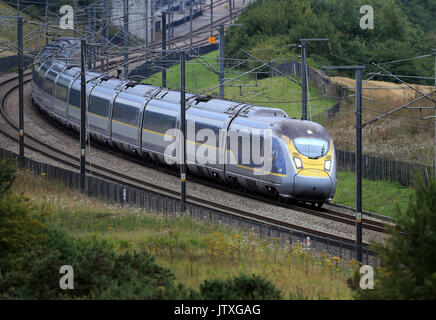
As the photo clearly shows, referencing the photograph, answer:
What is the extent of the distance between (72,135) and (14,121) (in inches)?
189

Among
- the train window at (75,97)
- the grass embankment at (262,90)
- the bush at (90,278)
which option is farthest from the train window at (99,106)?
the bush at (90,278)

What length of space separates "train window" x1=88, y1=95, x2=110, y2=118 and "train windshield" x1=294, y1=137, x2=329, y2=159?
54.9 ft

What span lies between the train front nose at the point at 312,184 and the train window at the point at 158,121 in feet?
30.1

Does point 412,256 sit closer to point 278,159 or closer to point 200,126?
point 278,159

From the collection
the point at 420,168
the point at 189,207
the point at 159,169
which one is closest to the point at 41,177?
the point at 159,169

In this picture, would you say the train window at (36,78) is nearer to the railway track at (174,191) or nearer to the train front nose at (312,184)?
the railway track at (174,191)

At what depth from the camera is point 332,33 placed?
7356 cm

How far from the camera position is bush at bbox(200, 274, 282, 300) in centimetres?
1312

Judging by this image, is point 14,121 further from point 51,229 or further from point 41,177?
point 51,229

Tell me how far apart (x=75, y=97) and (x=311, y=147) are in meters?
21.2

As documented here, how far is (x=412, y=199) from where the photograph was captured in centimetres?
1288

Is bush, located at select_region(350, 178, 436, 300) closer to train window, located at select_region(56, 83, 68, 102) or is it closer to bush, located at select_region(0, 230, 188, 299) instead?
bush, located at select_region(0, 230, 188, 299)

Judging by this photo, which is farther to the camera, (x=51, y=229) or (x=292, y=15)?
(x=292, y=15)
